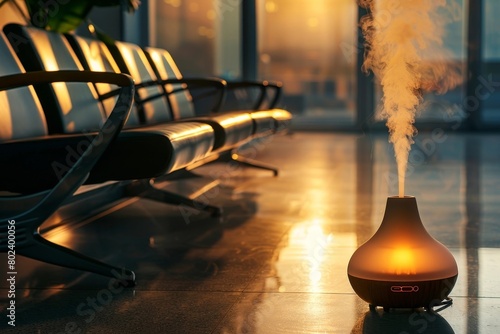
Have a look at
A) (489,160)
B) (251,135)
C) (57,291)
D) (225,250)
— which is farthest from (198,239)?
(489,160)

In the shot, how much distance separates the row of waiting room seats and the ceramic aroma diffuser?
0.69 metres

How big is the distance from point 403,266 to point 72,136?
0.99 meters

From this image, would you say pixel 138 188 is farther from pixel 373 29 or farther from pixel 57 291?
pixel 373 29

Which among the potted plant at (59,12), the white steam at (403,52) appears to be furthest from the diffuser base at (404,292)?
the potted plant at (59,12)

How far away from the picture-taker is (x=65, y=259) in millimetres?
2295

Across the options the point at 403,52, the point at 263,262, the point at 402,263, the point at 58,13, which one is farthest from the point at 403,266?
the point at 58,13

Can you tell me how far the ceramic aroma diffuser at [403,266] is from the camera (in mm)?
1892

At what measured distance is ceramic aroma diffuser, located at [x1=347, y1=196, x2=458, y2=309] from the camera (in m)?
1.89

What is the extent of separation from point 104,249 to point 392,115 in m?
1.28

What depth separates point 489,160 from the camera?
6.55 metres

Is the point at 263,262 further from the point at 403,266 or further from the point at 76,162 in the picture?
the point at 403,266

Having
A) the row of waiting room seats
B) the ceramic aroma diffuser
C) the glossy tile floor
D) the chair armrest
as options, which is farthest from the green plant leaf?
the ceramic aroma diffuser

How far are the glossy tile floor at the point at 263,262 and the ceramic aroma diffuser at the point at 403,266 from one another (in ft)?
0.17

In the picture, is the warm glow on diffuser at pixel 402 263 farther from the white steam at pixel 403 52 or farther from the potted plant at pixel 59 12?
the potted plant at pixel 59 12
